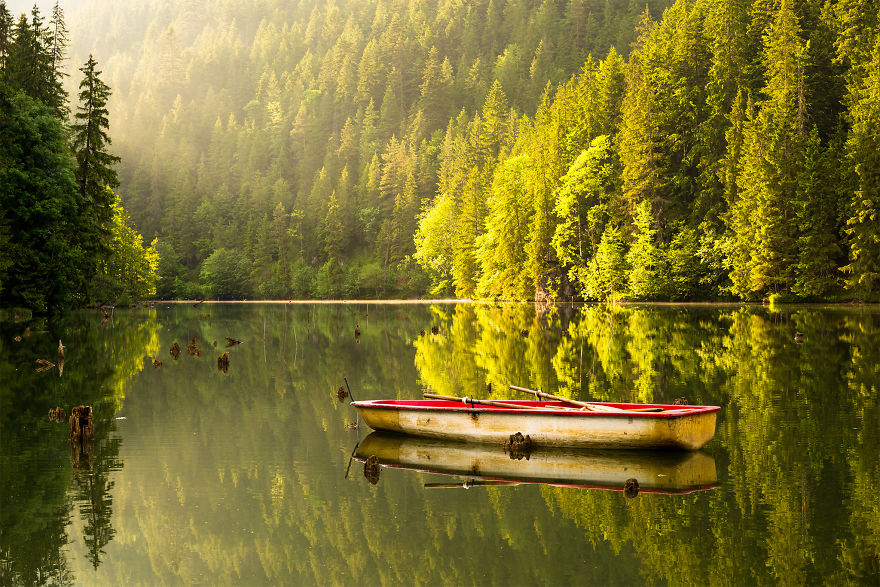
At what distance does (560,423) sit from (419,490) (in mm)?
3566

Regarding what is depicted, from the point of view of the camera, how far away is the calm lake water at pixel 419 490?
31.9 feet

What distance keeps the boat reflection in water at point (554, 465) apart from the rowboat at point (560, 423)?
233mm

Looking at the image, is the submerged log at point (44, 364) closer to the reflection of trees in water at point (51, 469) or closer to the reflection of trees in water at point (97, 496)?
the reflection of trees in water at point (51, 469)

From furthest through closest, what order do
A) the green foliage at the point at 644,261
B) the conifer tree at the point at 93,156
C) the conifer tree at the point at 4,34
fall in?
the green foliage at the point at 644,261
the conifer tree at the point at 93,156
the conifer tree at the point at 4,34

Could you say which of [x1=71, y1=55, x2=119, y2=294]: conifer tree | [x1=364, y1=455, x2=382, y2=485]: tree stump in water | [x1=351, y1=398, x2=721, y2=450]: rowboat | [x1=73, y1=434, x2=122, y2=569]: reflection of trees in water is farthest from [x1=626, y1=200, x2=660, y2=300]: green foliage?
[x1=364, y1=455, x2=382, y2=485]: tree stump in water

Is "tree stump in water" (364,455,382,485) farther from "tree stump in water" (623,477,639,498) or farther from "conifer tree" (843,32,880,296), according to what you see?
"conifer tree" (843,32,880,296)

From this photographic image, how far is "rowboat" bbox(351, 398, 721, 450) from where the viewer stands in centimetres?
1470

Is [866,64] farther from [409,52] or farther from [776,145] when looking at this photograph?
[409,52]

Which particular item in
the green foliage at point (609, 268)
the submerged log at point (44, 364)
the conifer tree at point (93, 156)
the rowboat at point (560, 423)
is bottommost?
the rowboat at point (560, 423)

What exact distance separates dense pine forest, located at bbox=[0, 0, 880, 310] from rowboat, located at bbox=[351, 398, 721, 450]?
45506 mm

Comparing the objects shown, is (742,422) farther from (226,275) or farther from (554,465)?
(226,275)

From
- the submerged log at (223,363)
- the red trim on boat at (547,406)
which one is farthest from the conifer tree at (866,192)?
the red trim on boat at (547,406)

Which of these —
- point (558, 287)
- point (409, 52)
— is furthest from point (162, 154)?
point (558, 287)

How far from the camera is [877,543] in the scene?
385 inches
